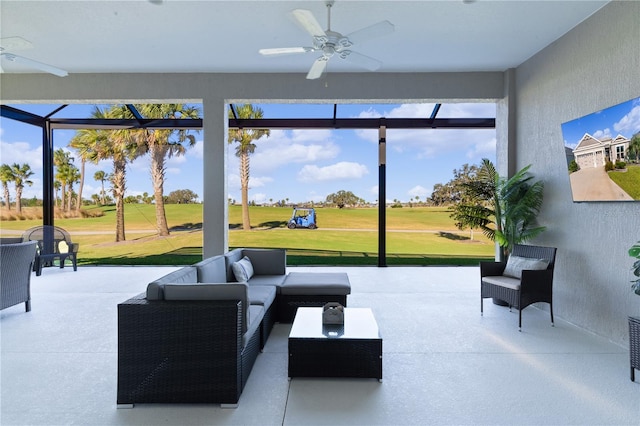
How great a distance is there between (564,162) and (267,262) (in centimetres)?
400

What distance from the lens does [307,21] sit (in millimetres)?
3230

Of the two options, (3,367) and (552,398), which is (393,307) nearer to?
(552,398)

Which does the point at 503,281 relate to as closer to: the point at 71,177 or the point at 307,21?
the point at 307,21

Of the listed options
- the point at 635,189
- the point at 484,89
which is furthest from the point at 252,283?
the point at 484,89

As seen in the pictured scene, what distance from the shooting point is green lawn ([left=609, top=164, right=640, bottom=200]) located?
10.8ft

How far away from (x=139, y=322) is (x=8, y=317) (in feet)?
11.2

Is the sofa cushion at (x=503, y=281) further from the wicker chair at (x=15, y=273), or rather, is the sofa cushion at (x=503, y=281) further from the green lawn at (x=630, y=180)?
the wicker chair at (x=15, y=273)

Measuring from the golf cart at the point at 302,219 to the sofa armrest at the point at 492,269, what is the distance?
670 centimetres

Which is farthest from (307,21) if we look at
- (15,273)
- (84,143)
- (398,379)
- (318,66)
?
(84,143)

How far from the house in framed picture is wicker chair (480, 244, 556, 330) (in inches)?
42.8

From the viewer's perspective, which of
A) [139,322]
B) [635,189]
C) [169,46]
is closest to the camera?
[139,322]

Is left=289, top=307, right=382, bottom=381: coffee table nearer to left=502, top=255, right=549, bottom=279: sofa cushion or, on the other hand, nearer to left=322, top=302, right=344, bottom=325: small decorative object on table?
left=322, top=302, right=344, bottom=325: small decorative object on table

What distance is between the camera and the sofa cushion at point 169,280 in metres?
2.48

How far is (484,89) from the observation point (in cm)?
583
